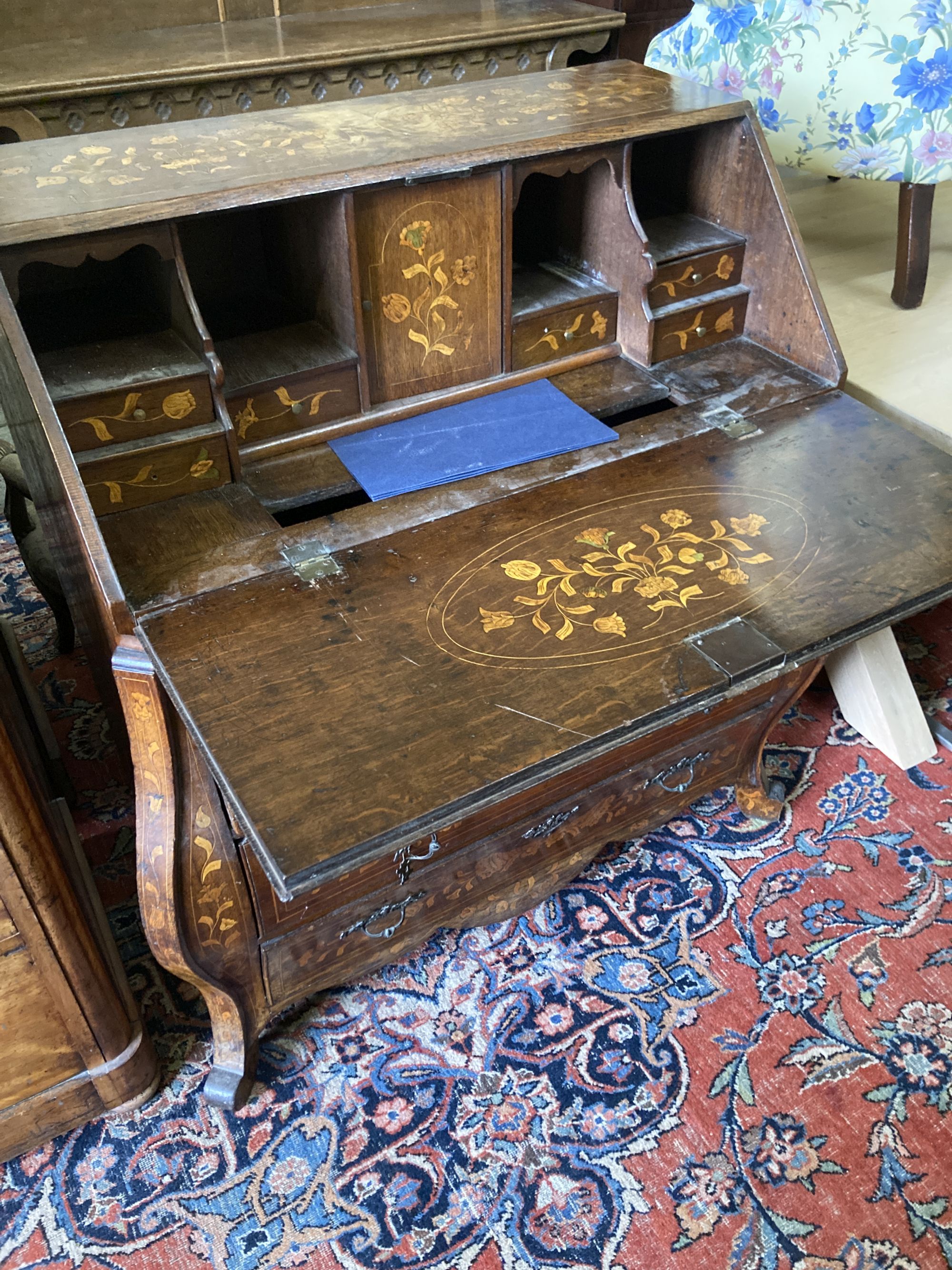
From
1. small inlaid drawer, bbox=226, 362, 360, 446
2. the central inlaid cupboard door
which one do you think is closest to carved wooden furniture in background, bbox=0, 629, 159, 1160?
small inlaid drawer, bbox=226, 362, 360, 446

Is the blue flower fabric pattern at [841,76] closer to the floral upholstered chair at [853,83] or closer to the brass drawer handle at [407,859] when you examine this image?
the floral upholstered chair at [853,83]

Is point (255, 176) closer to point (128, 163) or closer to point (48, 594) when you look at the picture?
point (128, 163)

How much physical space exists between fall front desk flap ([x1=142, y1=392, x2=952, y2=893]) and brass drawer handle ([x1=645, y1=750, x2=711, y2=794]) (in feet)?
1.44

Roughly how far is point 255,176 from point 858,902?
1.40 metres

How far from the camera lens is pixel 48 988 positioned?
4.02ft

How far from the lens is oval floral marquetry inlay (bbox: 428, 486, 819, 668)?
3.71 feet

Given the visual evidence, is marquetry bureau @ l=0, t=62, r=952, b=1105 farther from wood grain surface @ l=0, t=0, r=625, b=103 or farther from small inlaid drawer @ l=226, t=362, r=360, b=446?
wood grain surface @ l=0, t=0, r=625, b=103

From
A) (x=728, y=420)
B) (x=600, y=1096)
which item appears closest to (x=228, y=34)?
(x=728, y=420)

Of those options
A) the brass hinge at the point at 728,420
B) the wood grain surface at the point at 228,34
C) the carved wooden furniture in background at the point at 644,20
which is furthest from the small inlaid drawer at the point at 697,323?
the carved wooden furniture in background at the point at 644,20

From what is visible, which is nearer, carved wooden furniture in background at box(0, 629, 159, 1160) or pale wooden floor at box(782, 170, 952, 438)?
carved wooden furniture in background at box(0, 629, 159, 1160)

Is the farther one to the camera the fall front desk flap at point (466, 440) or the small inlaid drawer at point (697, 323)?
the small inlaid drawer at point (697, 323)

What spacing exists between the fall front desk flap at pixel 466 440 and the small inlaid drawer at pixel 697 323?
0.67ft

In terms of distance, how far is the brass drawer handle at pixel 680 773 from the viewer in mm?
1579

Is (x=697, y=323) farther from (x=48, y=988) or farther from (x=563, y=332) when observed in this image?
(x=48, y=988)
